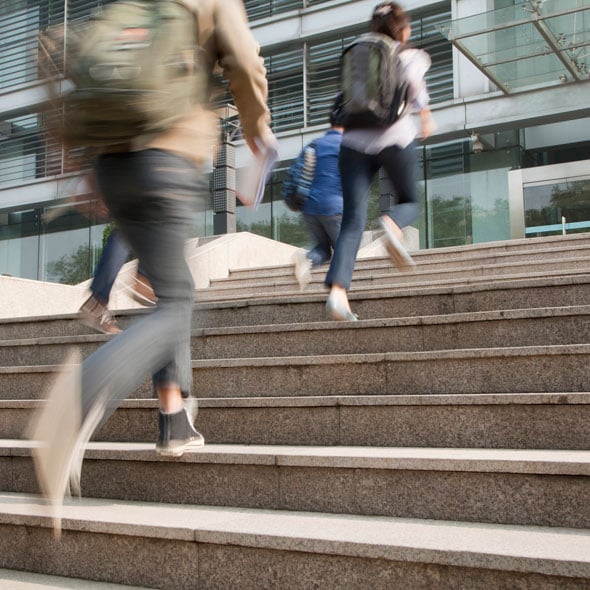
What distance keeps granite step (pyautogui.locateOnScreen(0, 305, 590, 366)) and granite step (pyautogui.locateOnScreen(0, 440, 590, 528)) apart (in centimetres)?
102

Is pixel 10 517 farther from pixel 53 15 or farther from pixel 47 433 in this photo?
pixel 53 15

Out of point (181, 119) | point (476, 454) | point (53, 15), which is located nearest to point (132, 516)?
point (476, 454)

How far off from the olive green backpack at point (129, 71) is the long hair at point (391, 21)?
85.6 inches

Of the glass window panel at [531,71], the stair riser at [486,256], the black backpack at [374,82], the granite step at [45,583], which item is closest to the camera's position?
the granite step at [45,583]

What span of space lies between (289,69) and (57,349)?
1666cm

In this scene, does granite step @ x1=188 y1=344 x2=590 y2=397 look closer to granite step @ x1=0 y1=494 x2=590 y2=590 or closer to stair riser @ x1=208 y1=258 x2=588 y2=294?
granite step @ x1=0 y1=494 x2=590 y2=590

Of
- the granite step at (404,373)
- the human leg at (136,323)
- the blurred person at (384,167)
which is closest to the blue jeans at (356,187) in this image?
the blurred person at (384,167)

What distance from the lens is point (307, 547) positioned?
238 centimetres

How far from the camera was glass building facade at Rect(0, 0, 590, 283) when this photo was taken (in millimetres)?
15195

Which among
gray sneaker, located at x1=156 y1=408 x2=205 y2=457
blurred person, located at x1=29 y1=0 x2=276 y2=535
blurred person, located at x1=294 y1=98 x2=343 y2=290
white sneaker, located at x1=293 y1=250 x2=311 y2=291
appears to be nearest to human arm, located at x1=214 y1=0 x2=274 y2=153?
blurred person, located at x1=29 y1=0 x2=276 y2=535

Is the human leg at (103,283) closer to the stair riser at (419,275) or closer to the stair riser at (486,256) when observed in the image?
the stair riser at (419,275)

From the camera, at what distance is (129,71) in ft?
7.27

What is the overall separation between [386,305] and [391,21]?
1730 mm

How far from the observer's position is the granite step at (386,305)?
4457 millimetres
